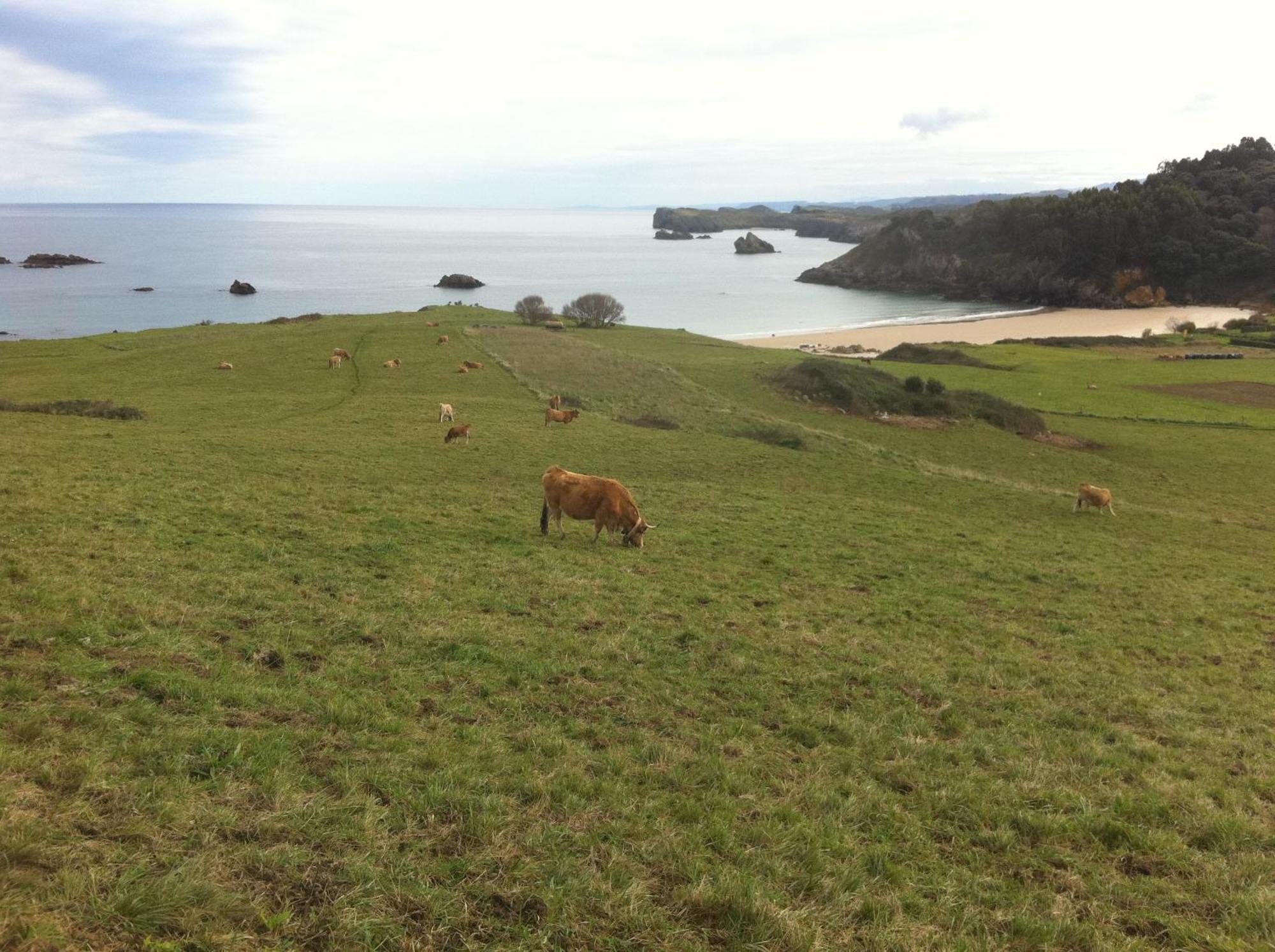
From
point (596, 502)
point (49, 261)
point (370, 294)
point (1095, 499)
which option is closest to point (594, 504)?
point (596, 502)

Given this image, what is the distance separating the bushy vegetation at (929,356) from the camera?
7281cm

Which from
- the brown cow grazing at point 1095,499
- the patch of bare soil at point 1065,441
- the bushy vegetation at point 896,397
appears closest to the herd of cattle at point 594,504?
the brown cow grazing at point 1095,499

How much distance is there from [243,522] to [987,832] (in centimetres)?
1421

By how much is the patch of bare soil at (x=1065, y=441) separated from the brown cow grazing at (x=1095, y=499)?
16.5 meters

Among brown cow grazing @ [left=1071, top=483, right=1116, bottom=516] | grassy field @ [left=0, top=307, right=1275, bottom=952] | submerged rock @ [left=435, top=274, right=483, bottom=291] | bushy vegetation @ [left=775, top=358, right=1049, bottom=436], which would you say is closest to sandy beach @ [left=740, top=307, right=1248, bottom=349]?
bushy vegetation @ [left=775, top=358, right=1049, bottom=436]

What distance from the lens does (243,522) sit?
15.3 m

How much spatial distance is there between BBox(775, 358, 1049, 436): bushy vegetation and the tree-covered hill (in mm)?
114990

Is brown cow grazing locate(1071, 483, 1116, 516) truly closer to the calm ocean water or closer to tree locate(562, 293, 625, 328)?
tree locate(562, 293, 625, 328)

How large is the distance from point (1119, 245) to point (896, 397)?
13058cm

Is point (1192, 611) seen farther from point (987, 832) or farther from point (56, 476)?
point (56, 476)

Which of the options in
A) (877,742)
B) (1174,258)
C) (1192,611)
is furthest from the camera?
(1174,258)

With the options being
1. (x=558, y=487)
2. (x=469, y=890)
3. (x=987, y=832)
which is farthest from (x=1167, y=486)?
(x=469, y=890)

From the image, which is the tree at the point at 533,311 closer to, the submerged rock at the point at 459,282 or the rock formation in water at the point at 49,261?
the submerged rock at the point at 459,282

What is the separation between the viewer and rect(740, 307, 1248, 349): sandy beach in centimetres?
9675
